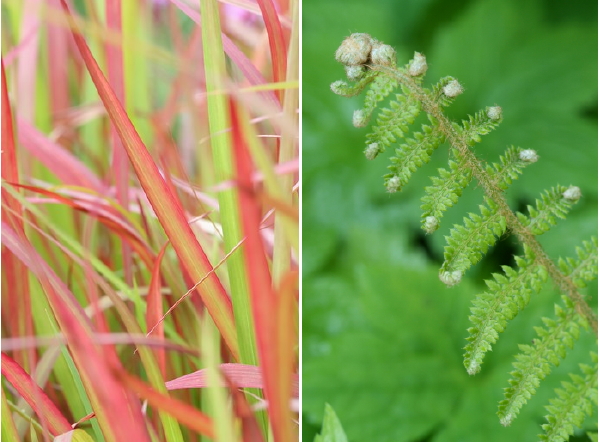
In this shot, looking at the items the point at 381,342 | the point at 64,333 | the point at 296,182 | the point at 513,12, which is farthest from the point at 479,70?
the point at 64,333

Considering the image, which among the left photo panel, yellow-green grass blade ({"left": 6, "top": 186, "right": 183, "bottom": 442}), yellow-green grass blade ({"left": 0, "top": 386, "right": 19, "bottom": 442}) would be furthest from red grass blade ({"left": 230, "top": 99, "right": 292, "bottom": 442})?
yellow-green grass blade ({"left": 0, "top": 386, "right": 19, "bottom": 442})

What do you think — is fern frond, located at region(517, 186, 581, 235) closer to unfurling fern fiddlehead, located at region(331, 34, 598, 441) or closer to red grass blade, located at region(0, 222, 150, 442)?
unfurling fern fiddlehead, located at region(331, 34, 598, 441)

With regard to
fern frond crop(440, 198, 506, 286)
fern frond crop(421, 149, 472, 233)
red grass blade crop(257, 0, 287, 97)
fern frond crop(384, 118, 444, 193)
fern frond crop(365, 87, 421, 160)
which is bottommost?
fern frond crop(440, 198, 506, 286)

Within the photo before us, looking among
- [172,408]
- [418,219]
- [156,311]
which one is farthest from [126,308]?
[418,219]

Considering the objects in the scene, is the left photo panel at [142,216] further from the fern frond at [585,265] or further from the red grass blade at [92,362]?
the fern frond at [585,265]

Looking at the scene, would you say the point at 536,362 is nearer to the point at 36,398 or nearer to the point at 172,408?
the point at 172,408

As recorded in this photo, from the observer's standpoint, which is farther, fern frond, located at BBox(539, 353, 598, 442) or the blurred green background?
the blurred green background
